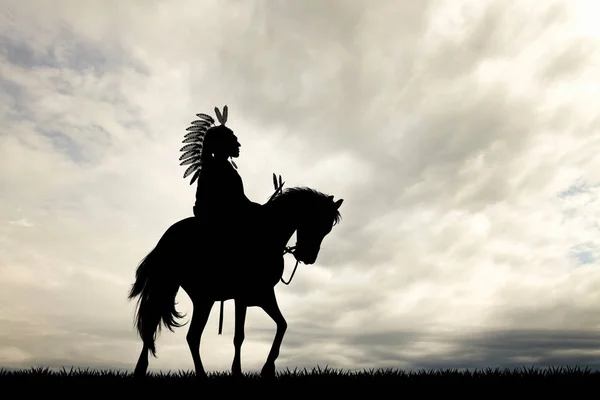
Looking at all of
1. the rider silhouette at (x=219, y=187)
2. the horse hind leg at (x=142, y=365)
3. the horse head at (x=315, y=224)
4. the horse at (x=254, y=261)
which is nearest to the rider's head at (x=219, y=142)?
the rider silhouette at (x=219, y=187)

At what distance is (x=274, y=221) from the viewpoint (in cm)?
979

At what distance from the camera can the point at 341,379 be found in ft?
29.8

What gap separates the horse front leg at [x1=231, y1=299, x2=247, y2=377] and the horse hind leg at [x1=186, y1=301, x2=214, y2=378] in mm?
458

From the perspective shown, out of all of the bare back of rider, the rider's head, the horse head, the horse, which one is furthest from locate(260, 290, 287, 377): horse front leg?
the rider's head

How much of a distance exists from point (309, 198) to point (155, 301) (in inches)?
126

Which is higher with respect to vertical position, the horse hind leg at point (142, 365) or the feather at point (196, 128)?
the feather at point (196, 128)

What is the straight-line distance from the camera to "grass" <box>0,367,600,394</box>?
873cm

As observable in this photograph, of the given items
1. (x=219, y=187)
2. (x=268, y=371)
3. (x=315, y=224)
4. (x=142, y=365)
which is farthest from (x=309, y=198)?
(x=142, y=365)

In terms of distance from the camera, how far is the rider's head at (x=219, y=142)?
10.3 meters

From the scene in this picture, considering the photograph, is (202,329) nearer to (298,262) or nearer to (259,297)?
(259,297)

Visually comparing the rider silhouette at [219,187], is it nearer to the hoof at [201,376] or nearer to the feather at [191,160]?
the feather at [191,160]

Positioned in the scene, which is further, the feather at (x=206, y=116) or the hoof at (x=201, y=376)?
the feather at (x=206, y=116)

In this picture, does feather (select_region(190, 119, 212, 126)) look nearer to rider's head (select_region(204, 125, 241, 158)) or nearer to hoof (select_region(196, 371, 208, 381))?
rider's head (select_region(204, 125, 241, 158))

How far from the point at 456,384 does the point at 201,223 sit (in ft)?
15.1
